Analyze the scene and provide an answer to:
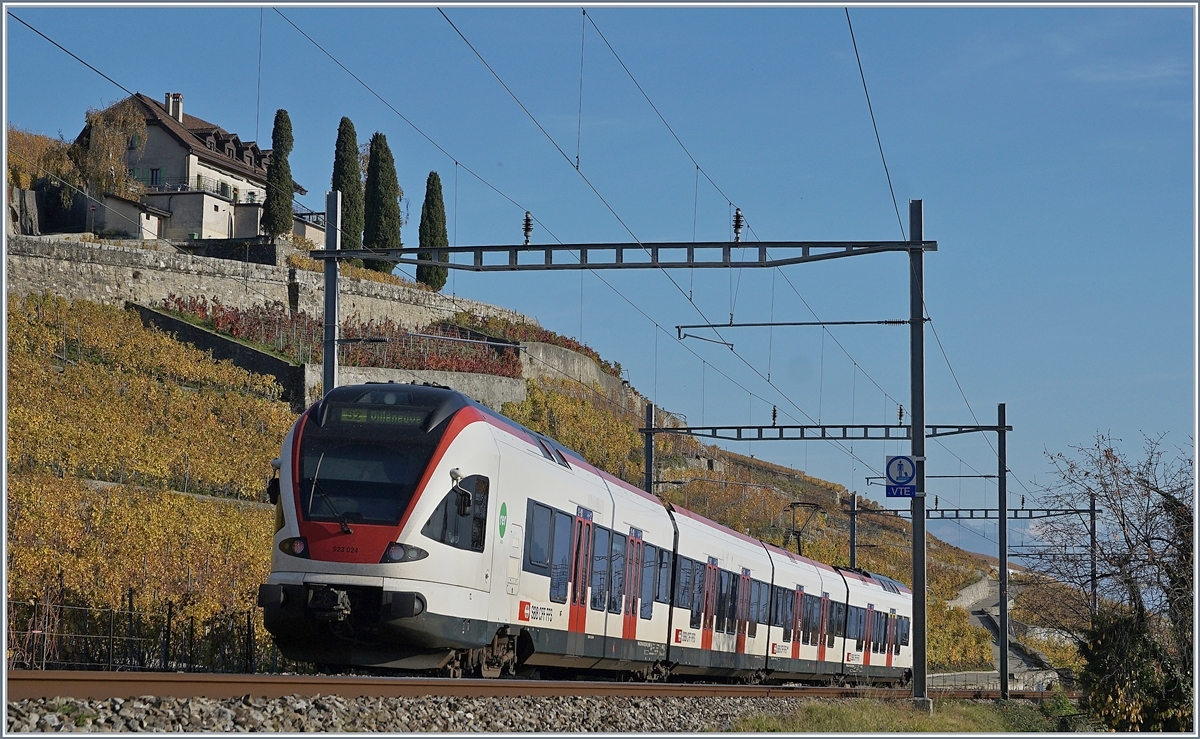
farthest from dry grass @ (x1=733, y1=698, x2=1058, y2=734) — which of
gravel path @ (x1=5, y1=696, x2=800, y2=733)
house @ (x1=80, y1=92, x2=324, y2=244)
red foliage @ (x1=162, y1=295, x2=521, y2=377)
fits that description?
house @ (x1=80, y1=92, x2=324, y2=244)

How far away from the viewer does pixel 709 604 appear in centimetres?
2609

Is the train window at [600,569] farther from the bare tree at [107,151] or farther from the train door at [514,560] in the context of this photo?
the bare tree at [107,151]

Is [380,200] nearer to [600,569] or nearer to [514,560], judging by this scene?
[600,569]

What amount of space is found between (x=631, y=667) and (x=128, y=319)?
2957 cm

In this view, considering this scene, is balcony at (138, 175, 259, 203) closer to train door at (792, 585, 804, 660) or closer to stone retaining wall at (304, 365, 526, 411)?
stone retaining wall at (304, 365, 526, 411)

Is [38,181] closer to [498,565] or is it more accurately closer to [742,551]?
[742,551]

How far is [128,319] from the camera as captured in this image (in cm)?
4641

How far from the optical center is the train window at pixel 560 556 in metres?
18.3

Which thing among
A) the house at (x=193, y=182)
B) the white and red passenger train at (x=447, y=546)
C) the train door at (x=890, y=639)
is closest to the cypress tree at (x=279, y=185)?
the house at (x=193, y=182)

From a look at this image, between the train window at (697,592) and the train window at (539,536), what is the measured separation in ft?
24.3

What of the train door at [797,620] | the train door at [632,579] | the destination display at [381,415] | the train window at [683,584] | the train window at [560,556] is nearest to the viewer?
the destination display at [381,415]

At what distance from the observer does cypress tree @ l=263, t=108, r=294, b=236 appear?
208 feet

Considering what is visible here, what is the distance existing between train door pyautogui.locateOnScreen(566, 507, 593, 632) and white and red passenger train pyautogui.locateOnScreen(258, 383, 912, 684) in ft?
0.11

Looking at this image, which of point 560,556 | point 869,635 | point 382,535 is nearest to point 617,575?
point 560,556
